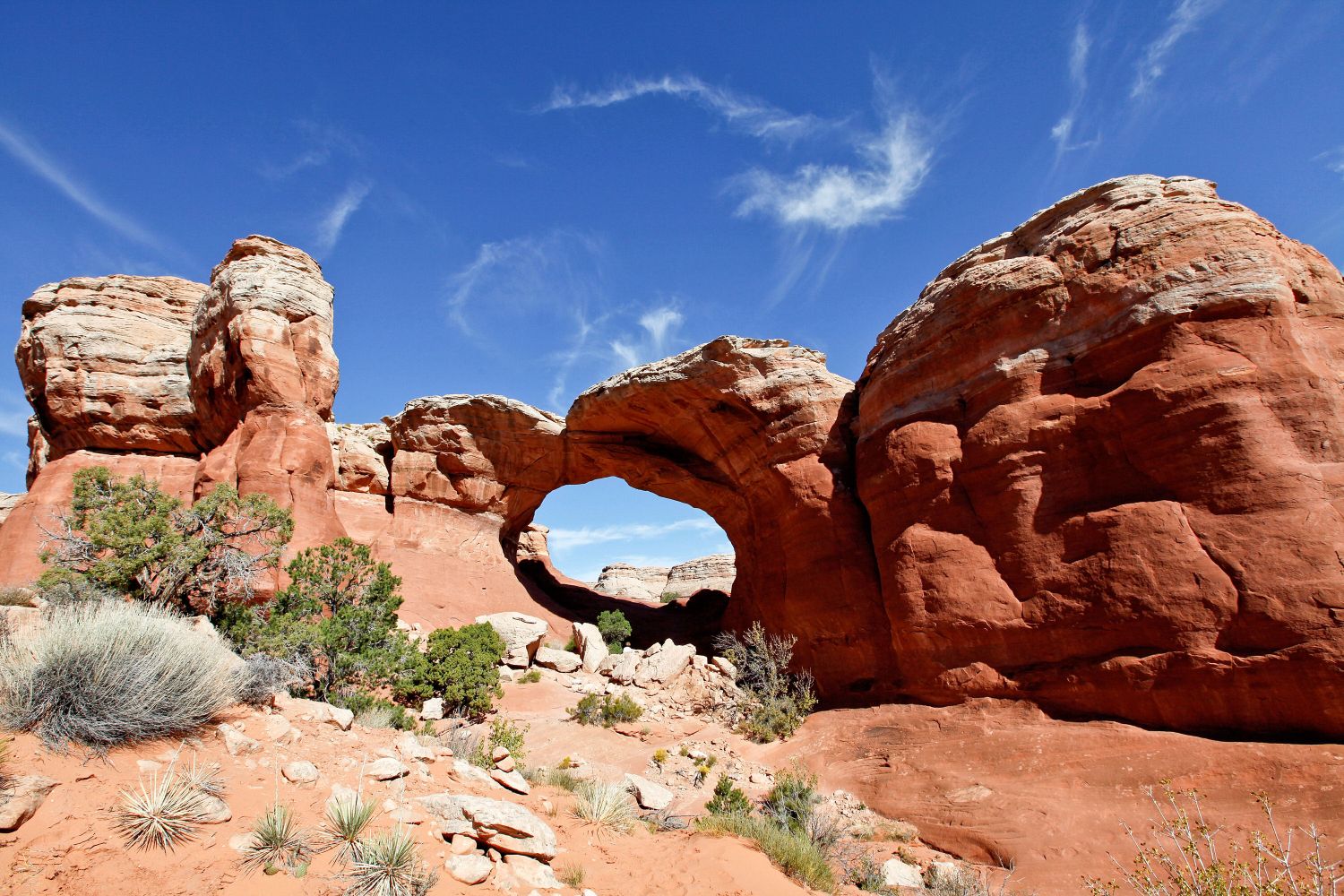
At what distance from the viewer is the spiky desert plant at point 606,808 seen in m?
6.61

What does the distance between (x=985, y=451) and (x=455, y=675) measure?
11.2 meters

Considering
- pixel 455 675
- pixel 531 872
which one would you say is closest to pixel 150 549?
pixel 455 675

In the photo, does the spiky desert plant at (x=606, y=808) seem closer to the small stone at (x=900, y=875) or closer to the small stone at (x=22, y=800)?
the small stone at (x=900, y=875)

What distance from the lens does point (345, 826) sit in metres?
4.78

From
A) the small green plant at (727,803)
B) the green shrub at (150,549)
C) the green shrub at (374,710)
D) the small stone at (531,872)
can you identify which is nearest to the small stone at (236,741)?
the small stone at (531,872)

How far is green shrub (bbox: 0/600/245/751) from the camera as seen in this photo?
192 inches

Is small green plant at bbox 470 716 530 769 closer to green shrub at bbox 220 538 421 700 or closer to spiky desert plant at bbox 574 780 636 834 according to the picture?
spiky desert plant at bbox 574 780 636 834

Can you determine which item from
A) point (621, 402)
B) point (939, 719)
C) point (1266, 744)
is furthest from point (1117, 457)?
point (621, 402)

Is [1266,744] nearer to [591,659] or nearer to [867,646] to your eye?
[867,646]

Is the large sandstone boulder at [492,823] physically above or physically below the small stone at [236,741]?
below

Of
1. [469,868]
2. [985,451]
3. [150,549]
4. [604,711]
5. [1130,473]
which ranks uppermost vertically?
[985,451]

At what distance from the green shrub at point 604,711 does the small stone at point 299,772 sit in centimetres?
878

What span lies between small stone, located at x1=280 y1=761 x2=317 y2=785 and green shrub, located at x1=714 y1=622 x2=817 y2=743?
9.54 meters

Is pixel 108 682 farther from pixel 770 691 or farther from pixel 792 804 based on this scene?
pixel 770 691
